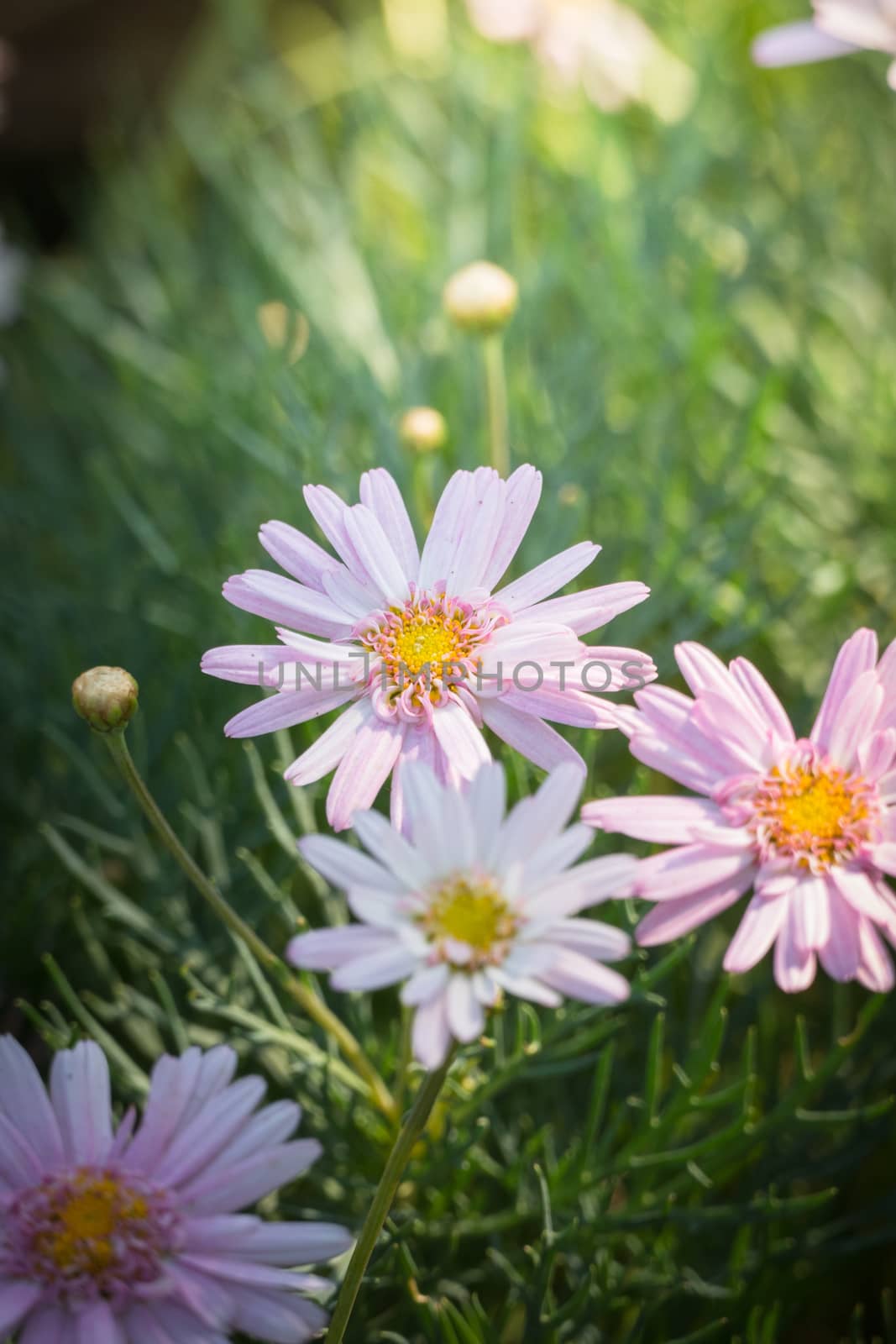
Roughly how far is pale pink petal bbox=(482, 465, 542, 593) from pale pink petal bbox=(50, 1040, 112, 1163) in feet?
0.80

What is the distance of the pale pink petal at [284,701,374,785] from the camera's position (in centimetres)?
46

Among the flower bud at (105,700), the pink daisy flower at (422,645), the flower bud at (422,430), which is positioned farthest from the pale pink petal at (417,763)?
the flower bud at (422,430)

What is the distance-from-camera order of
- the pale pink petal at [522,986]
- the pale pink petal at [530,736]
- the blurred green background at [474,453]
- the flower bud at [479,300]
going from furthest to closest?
the flower bud at [479,300] → the blurred green background at [474,453] → the pale pink petal at [530,736] → the pale pink petal at [522,986]

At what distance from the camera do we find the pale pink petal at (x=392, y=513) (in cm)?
51

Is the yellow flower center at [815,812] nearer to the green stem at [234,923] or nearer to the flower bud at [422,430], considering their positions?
the green stem at [234,923]

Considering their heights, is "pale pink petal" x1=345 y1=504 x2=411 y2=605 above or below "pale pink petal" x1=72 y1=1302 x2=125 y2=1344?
above

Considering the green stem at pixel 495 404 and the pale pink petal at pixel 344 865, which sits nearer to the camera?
the pale pink petal at pixel 344 865

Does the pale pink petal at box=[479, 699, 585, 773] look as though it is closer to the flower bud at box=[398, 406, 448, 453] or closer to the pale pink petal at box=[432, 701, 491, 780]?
the pale pink petal at box=[432, 701, 491, 780]

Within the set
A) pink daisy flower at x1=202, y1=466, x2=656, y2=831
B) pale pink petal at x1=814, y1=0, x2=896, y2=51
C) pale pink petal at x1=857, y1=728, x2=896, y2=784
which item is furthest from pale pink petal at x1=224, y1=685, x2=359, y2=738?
pale pink petal at x1=814, y1=0, x2=896, y2=51

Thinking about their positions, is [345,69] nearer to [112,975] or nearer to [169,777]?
[169,777]

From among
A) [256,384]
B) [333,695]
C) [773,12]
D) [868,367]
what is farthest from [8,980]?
[773,12]

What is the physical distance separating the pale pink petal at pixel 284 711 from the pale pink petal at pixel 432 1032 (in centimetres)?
13

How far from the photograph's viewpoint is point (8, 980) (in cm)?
75

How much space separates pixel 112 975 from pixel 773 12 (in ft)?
4.06
